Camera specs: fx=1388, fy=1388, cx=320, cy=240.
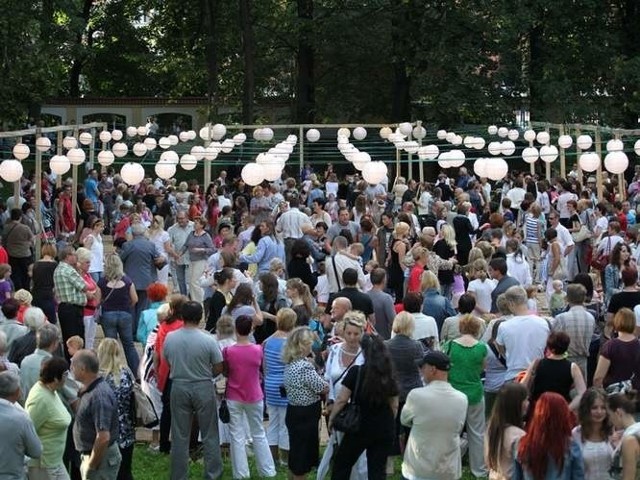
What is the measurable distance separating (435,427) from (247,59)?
32764mm

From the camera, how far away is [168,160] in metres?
24.3

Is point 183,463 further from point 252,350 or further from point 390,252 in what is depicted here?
point 390,252

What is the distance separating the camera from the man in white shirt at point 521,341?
11195mm

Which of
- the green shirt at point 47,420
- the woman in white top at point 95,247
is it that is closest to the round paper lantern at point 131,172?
the woman in white top at point 95,247

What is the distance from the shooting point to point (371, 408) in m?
9.58

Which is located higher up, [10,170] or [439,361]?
[10,170]

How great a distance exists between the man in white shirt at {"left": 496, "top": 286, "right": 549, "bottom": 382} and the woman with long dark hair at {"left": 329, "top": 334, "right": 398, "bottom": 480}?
1.83 m

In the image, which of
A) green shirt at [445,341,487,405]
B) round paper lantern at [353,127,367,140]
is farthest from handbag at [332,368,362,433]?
round paper lantern at [353,127,367,140]

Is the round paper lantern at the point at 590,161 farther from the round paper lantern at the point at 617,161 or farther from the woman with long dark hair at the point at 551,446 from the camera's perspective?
the woman with long dark hair at the point at 551,446

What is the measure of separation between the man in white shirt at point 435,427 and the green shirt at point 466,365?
1.77 m

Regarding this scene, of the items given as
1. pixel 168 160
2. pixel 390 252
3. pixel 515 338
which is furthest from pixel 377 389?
pixel 168 160

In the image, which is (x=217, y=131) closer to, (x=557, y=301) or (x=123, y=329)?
(x=123, y=329)

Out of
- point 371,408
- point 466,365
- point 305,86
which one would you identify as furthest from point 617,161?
point 305,86

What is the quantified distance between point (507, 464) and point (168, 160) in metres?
16.6
